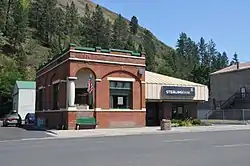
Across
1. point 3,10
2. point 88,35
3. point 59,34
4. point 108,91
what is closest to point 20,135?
point 108,91

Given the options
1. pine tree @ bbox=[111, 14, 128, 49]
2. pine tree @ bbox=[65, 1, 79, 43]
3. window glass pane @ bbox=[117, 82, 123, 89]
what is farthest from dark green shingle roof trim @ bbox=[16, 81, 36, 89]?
pine tree @ bbox=[65, 1, 79, 43]

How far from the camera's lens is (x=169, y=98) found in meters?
38.9

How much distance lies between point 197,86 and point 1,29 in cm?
8103

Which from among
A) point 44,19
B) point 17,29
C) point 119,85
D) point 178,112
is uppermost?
point 44,19

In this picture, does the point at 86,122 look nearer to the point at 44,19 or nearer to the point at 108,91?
the point at 108,91

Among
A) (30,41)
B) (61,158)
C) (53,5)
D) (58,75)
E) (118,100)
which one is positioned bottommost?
(61,158)

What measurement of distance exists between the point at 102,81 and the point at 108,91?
1040 mm

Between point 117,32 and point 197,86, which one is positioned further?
point 117,32

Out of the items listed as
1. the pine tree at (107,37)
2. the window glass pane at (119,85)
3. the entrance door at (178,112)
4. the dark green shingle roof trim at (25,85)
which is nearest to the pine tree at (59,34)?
the pine tree at (107,37)

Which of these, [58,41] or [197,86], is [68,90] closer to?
[197,86]

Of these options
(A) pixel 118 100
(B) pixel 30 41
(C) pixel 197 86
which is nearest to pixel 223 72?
(C) pixel 197 86

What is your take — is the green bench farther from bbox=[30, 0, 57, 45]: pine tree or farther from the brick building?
bbox=[30, 0, 57, 45]: pine tree

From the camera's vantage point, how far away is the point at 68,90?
110ft

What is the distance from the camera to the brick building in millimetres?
33750
